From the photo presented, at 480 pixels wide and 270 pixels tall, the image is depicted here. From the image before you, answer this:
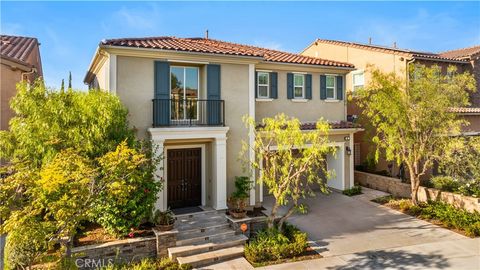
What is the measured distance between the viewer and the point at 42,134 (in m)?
11.0

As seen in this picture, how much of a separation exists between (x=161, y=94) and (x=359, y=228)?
10.7 meters

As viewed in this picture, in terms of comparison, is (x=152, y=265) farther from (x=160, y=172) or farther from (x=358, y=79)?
(x=358, y=79)

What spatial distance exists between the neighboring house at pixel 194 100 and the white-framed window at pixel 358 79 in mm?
7939

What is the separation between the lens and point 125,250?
11.2m

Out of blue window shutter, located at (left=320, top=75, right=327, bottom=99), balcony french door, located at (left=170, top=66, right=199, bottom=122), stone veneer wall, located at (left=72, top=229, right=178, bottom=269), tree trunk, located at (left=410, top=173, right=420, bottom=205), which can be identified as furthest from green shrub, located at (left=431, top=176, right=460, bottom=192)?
stone veneer wall, located at (left=72, top=229, right=178, bottom=269)

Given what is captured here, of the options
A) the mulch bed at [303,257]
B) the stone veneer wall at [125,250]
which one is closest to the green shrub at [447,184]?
the mulch bed at [303,257]

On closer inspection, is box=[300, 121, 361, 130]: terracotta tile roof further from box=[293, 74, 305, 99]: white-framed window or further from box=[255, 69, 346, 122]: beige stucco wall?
box=[293, 74, 305, 99]: white-framed window

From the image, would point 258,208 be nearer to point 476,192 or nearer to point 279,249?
point 279,249

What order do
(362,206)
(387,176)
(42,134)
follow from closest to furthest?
(42,134) → (362,206) → (387,176)

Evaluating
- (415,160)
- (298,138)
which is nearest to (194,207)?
(298,138)

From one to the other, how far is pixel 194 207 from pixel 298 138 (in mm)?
6628

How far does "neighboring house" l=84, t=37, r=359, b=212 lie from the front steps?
4.41 ft

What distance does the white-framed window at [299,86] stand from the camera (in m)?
18.7

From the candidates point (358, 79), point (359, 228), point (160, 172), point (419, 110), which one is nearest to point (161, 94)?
point (160, 172)
